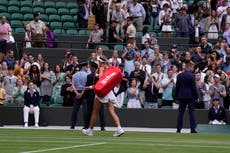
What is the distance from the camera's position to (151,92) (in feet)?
100

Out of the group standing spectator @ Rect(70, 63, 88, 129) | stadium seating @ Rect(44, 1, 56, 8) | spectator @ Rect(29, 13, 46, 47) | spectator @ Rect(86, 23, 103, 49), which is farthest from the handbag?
standing spectator @ Rect(70, 63, 88, 129)

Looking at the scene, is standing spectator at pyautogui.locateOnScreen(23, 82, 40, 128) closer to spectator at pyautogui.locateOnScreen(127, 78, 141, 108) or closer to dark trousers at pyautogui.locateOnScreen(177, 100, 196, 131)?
spectator at pyautogui.locateOnScreen(127, 78, 141, 108)

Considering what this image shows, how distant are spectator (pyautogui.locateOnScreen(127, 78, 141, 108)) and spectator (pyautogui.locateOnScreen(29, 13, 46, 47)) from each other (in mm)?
6005

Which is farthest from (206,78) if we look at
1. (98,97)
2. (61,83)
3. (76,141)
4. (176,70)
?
(76,141)

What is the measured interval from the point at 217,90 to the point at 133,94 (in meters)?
2.70

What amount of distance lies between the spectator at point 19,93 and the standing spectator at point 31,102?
0.93m

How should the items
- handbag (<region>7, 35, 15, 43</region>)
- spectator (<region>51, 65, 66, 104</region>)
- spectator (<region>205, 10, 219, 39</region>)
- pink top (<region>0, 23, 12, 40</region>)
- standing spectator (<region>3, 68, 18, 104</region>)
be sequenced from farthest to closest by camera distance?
spectator (<region>205, 10, 219, 39</region>) → handbag (<region>7, 35, 15, 43</region>) → pink top (<region>0, 23, 12, 40</region>) → spectator (<region>51, 65, 66, 104</region>) → standing spectator (<region>3, 68, 18, 104</region>)

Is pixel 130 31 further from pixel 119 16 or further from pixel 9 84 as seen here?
pixel 9 84

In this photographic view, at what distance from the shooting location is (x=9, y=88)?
3088cm

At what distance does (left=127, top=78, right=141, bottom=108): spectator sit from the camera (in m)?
30.1

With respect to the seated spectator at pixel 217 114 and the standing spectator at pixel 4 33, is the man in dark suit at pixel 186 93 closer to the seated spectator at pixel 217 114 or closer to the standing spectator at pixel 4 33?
the seated spectator at pixel 217 114

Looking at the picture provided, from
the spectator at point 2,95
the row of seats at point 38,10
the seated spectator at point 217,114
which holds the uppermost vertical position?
A: the row of seats at point 38,10

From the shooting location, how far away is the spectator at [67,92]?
99.3ft

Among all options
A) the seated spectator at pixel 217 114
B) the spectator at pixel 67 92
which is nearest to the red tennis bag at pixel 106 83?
the seated spectator at pixel 217 114
